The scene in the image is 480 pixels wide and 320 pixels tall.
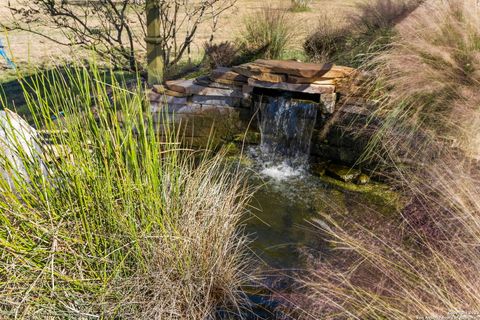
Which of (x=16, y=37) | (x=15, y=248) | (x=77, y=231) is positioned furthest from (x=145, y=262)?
(x=16, y=37)

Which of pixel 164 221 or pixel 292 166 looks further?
pixel 292 166

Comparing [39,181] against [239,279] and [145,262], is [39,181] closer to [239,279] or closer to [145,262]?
[145,262]

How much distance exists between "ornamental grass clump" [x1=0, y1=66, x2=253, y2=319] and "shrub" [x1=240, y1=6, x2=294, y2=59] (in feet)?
13.0

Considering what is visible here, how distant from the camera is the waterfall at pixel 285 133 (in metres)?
4.54

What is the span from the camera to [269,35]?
5551 mm

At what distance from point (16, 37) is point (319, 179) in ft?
27.9

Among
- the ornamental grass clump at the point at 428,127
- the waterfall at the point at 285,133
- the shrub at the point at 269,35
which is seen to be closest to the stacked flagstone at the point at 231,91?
the waterfall at the point at 285,133

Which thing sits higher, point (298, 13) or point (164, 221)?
point (298, 13)

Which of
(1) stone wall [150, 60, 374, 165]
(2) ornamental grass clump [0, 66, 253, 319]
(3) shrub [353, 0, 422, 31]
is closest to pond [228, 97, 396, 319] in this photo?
(1) stone wall [150, 60, 374, 165]

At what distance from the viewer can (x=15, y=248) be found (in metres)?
1.59

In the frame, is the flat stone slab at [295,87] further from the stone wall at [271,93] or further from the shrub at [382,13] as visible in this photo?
the shrub at [382,13]

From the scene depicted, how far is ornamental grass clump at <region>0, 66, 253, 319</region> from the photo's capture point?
167 cm

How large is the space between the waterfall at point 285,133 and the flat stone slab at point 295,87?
6.8 inches

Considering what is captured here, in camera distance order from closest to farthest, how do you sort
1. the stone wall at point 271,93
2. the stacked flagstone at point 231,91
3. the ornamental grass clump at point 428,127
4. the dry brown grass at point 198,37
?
the ornamental grass clump at point 428,127 → the stone wall at point 271,93 → the stacked flagstone at point 231,91 → the dry brown grass at point 198,37
